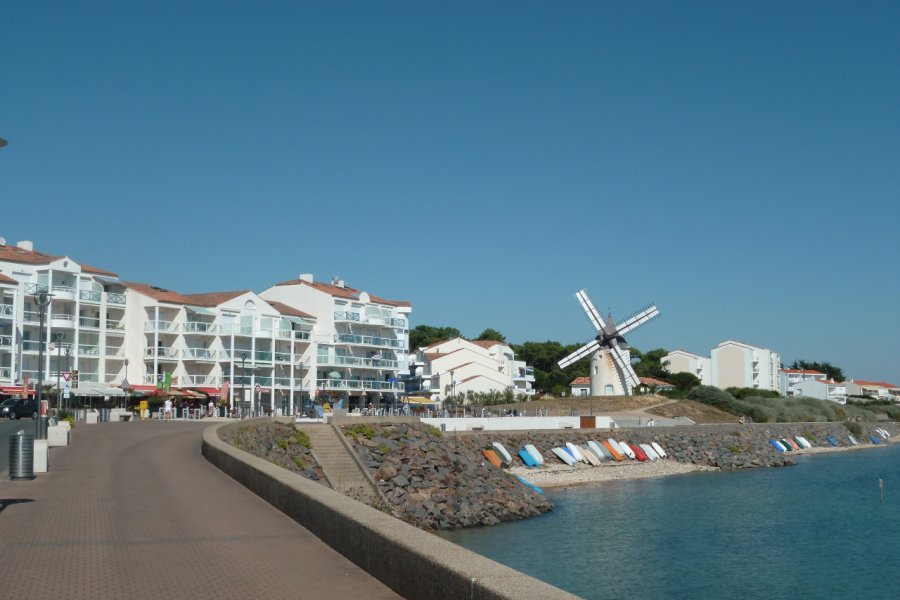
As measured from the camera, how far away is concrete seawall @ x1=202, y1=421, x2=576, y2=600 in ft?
23.2

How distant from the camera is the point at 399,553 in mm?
9055

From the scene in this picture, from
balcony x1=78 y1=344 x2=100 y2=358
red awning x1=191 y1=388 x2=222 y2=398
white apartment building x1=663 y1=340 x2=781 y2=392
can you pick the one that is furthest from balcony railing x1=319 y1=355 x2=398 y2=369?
white apartment building x1=663 y1=340 x2=781 y2=392

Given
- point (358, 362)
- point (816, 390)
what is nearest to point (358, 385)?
point (358, 362)

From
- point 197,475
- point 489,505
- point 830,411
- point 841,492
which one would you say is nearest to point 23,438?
point 197,475

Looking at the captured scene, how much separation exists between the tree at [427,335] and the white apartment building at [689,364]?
34607 mm

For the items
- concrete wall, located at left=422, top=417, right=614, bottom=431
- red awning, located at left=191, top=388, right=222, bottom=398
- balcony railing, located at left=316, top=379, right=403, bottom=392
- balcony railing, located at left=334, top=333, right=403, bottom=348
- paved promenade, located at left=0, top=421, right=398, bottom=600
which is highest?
balcony railing, located at left=334, top=333, right=403, bottom=348

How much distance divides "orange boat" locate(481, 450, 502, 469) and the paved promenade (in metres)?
32.3

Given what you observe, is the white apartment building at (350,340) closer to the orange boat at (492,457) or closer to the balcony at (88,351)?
the balcony at (88,351)

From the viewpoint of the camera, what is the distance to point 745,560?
31125 mm

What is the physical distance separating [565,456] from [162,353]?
123 feet

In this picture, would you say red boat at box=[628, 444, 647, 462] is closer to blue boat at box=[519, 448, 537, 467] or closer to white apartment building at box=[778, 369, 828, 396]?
blue boat at box=[519, 448, 537, 467]

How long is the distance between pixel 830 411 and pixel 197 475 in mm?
106945

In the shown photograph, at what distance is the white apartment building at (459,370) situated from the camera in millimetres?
103150

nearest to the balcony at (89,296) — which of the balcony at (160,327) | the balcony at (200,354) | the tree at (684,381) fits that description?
the balcony at (160,327)
